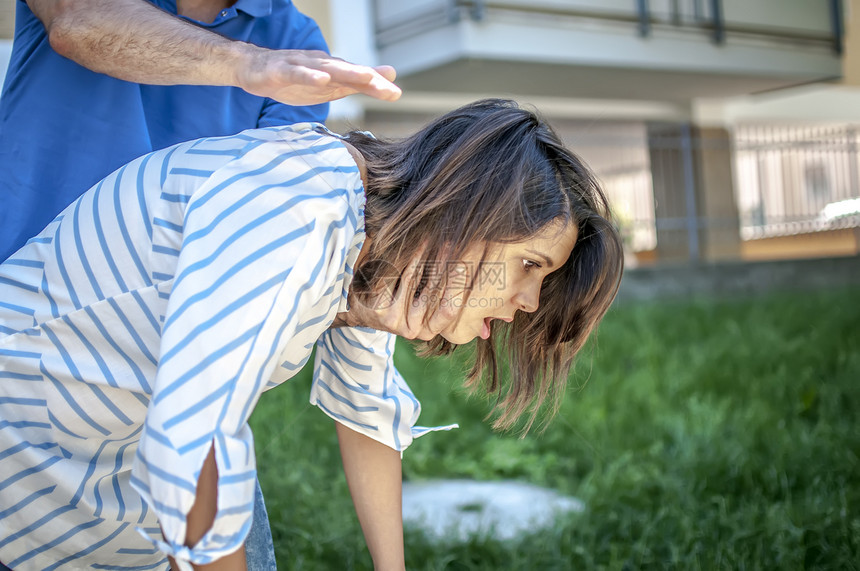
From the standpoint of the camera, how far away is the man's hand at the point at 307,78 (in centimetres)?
106

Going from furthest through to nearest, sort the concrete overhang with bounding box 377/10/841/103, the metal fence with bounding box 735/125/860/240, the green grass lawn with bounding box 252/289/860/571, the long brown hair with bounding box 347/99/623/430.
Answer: the metal fence with bounding box 735/125/860/240
the concrete overhang with bounding box 377/10/841/103
the green grass lawn with bounding box 252/289/860/571
the long brown hair with bounding box 347/99/623/430

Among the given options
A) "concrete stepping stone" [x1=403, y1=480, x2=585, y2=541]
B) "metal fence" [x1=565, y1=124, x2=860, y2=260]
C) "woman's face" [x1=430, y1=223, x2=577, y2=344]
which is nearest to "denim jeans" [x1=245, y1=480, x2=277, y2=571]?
"woman's face" [x1=430, y1=223, x2=577, y2=344]

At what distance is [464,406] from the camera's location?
433 cm

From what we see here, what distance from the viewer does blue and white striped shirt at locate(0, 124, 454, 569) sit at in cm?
100

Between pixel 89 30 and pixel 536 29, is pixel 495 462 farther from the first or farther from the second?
pixel 536 29

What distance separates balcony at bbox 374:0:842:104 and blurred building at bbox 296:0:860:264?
20mm

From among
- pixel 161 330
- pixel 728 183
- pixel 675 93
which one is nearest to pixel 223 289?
pixel 161 330

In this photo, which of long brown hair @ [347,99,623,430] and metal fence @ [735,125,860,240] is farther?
metal fence @ [735,125,860,240]

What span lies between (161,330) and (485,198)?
1.74ft

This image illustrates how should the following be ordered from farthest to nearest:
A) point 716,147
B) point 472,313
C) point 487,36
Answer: point 716,147 → point 487,36 → point 472,313

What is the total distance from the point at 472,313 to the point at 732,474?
208 cm

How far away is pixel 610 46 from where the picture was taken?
9.82 meters

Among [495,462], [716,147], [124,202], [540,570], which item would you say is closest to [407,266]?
[124,202]

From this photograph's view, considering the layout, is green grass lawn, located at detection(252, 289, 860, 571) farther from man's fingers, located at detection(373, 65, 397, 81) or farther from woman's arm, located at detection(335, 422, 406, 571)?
man's fingers, located at detection(373, 65, 397, 81)
